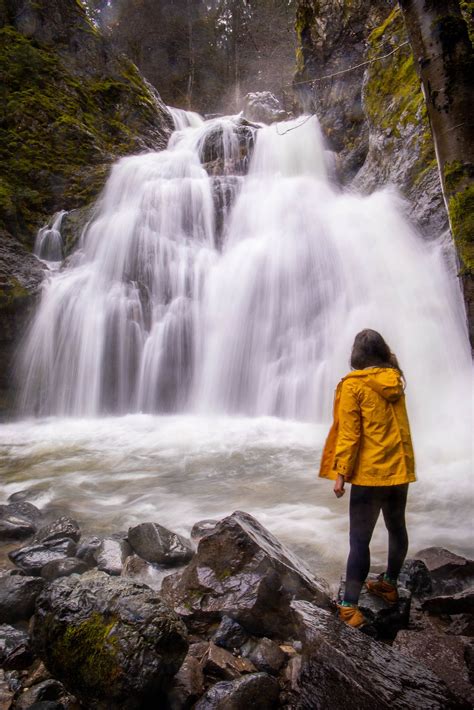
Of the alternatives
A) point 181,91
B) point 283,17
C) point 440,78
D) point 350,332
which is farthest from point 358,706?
point 181,91

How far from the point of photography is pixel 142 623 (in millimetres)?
1951

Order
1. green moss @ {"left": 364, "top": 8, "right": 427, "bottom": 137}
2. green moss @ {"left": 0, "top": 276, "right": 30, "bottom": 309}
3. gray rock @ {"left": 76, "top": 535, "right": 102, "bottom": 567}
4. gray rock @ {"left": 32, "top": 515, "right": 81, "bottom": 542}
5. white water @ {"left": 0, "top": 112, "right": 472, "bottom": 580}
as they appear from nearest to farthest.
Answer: gray rock @ {"left": 76, "top": 535, "right": 102, "bottom": 567}, gray rock @ {"left": 32, "top": 515, "right": 81, "bottom": 542}, white water @ {"left": 0, "top": 112, "right": 472, "bottom": 580}, green moss @ {"left": 364, "top": 8, "right": 427, "bottom": 137}, green moss @ {"left": 0, "top": 276, "right": 30, "bottom": 309}

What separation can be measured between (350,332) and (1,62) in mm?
15987

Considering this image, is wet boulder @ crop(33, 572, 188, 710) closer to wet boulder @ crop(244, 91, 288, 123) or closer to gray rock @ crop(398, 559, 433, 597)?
gray rock @ crop(398, 559, 433, 597)

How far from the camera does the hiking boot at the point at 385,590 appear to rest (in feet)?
8.50

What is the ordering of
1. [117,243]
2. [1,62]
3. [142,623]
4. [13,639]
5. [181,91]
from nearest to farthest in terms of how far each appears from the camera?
1. [142,623]
2. [13,639]
3. [117,243]
4. [1,62]
5. [181,91]

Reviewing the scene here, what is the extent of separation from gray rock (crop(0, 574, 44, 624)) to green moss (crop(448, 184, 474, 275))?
3.35 metres

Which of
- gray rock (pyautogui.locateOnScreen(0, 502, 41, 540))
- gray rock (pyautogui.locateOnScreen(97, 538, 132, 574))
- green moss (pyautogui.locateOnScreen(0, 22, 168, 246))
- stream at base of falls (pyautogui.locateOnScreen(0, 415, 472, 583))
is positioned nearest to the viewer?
gray rock (pyautogui.locateOnScreen(97, 538, 132, 574))

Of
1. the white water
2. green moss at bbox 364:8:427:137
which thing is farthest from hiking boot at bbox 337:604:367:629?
green moss at bbox 364:8:427:137

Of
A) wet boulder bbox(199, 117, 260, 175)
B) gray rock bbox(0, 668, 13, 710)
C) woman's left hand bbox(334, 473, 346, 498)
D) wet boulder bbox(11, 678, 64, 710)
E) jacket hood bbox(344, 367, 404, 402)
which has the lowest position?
gray rock bbox(0, 668, 13, 710)

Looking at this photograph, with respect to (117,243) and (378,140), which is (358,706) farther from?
(117,243)

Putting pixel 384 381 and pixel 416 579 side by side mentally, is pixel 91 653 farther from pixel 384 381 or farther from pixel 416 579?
pixel 416 579

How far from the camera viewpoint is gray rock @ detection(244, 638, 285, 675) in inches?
83.0

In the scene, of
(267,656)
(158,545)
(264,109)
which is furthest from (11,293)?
(264,109)
